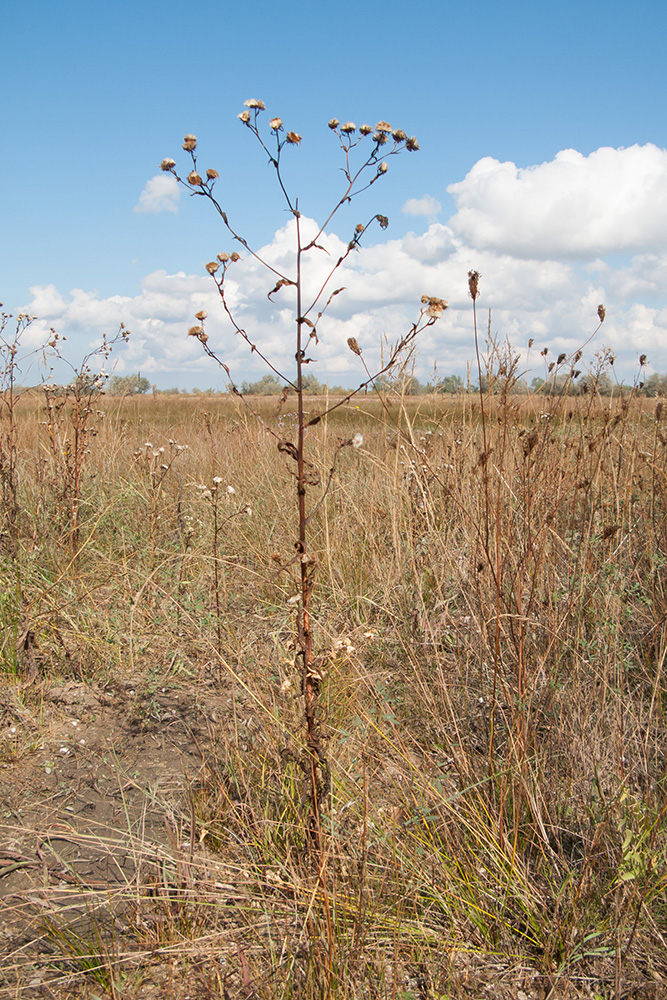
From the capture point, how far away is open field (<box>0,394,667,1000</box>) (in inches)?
55.2

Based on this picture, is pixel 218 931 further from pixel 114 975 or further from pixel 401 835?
pixel 401 835

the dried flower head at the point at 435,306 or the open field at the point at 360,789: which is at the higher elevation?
the dried flower head at the point at 435,306

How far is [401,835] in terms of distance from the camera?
1668mm

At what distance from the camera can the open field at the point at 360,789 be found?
4.60ft

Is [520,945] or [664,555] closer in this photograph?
[520,945]

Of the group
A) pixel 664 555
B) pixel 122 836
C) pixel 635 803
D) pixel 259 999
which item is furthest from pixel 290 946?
pixel 664 555

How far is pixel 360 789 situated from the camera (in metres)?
1.81

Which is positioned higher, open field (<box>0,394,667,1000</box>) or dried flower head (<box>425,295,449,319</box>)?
dried flower head (<box>425,295,449,319</box>)

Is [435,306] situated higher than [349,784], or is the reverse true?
[435,306]

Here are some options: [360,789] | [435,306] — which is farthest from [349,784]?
[435,306]

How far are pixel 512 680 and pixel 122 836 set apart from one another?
1.38 meters

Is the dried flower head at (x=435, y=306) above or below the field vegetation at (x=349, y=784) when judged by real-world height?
above

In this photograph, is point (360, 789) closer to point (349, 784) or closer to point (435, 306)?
point (349, 784)

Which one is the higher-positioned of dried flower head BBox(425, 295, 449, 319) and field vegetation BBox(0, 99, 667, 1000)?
dried flower head BBox(425, 295, 449, 319)
